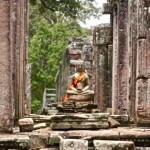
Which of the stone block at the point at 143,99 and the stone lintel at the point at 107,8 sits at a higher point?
the stone lintel at the point at 107,8

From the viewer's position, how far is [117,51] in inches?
496

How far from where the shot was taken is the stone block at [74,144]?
6.76m

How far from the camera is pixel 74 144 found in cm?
678

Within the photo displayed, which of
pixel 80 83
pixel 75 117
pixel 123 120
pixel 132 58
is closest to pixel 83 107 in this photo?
pixel 123 120

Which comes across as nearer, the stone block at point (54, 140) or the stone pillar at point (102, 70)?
the stone block at point (54, 140)

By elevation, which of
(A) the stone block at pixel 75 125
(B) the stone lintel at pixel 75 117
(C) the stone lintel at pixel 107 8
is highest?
(C) the stone lintel at pixel 107 8

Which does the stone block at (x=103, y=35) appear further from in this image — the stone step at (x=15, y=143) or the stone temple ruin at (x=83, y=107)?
the stone step at (x=15, y=143)

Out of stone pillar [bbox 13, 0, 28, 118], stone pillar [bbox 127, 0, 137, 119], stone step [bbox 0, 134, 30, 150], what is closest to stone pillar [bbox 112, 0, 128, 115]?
stone pillar [bbox 127, 0, 137, 119]

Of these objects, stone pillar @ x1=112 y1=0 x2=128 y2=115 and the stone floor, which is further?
stone pillar @ x1=112 y1=0 x2=128 y2=115

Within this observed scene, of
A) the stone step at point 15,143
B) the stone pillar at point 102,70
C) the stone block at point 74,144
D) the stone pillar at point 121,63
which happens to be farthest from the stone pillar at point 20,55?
the stone pillar at point 102,70

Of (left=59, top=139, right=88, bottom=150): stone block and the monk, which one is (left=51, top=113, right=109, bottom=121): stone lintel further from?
the monk

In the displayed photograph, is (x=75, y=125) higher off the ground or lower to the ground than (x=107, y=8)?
lower

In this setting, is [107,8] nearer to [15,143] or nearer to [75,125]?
[75,125]

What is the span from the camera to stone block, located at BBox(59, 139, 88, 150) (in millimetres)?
6762
